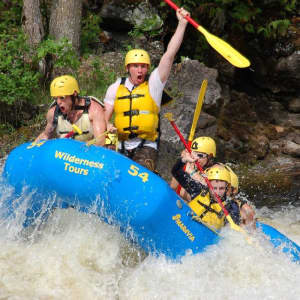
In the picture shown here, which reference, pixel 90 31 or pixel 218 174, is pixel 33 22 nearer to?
pixel 90 31

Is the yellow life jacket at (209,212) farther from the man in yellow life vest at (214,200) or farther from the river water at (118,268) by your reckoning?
the river water at (118,268)

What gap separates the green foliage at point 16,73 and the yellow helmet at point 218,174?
3808 mm

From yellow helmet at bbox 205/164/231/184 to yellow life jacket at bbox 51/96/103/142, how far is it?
1168mm

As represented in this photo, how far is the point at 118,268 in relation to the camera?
470 cm

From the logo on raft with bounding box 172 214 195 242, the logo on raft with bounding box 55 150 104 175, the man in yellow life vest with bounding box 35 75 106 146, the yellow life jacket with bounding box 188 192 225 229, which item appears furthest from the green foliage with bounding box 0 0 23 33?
the logo on raft with bounding box 172 214 195 242

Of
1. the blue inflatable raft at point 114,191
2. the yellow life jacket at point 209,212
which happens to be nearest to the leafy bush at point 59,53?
→ the blue inflatable raft at point 114,191

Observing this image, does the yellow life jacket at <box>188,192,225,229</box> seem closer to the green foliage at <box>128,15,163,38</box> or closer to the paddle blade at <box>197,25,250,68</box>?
the paddle blade at <box>197,25,250,68</box>

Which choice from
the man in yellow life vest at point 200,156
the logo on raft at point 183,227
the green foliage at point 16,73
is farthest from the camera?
the green foliage at point 16,73

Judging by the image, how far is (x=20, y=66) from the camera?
7.77 metres

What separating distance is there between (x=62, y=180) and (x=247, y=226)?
66.6 inches

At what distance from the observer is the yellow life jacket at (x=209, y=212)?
14.7 feet

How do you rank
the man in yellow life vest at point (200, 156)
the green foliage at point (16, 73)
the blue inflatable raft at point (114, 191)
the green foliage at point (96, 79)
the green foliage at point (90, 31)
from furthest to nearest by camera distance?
the green foliage at point (90, 31)
the green foliage at point (96, 79)
the green foliage at point (16, 73)
the man in yellow life vest at point (200, 156)
the blue inflatable raft at point (114, 191)

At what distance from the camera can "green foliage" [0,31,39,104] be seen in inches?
287

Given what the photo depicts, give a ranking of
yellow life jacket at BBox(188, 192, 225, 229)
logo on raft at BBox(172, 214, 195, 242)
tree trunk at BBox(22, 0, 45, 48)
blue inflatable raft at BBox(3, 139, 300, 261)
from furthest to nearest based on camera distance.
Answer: tree trunk at BBox(22, 0, 45, 48), yellow life jacket at BBox(188, 192, 225, 229), logo on raft at BBox(172, 214, 195, 242), blue inflatable raft at BBox(3, 139, 300, 261)
